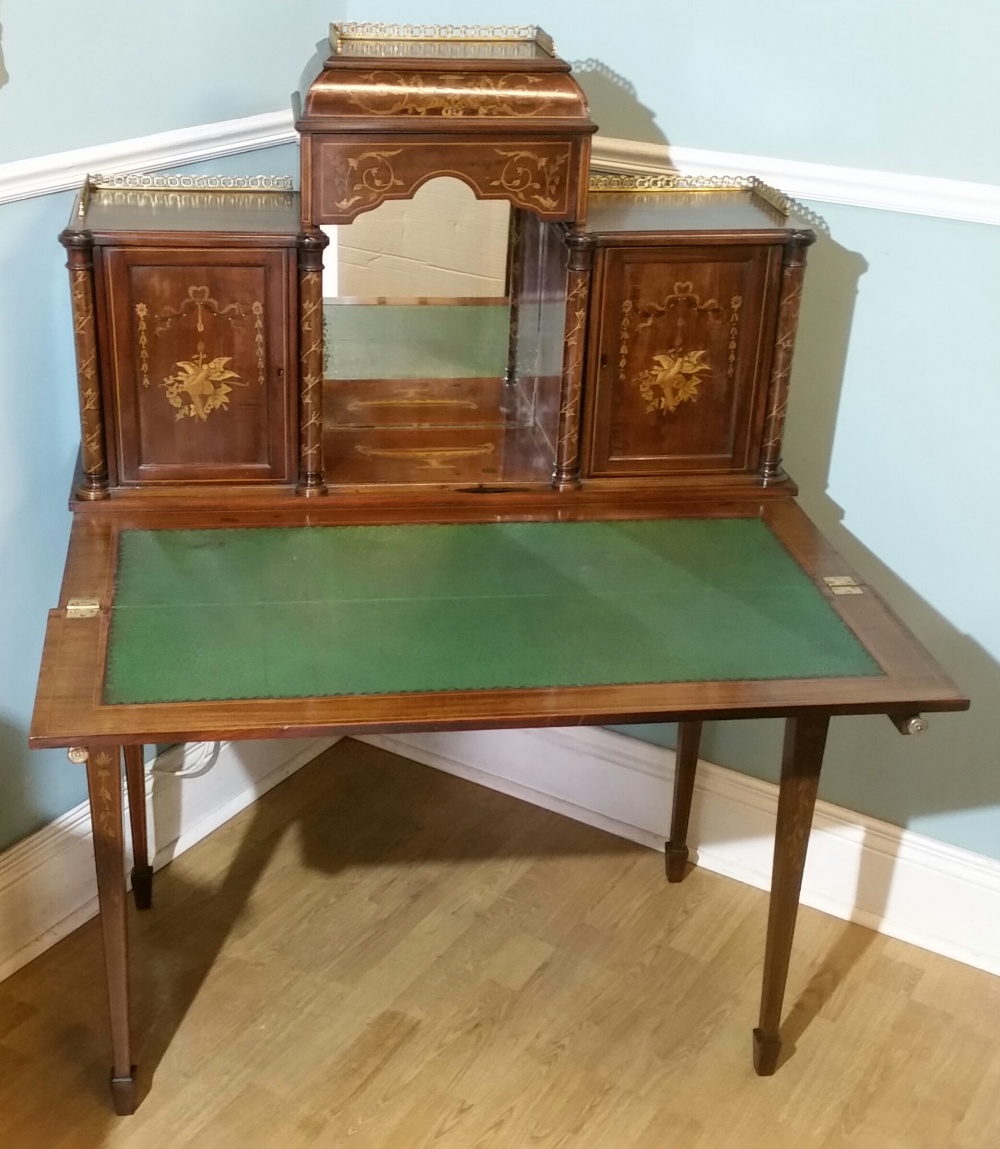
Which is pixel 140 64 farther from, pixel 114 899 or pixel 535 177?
pixel 114 899

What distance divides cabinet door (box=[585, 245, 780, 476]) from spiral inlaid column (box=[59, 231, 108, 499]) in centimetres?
65

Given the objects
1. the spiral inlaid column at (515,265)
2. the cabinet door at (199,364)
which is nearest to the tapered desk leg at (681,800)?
the spiral inlaid column at (515,265)

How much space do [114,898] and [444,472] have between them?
2.34 ft

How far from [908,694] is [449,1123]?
87 cm

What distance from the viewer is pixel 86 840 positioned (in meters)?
2.12

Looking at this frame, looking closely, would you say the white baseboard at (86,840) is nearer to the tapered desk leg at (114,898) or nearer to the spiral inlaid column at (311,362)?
the tapered desk leg at (114,898)

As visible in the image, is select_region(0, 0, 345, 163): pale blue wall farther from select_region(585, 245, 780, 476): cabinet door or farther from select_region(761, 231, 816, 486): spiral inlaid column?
→ select_region(761, 231, 816, 486): spiral inlaid column

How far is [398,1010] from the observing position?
2018mm

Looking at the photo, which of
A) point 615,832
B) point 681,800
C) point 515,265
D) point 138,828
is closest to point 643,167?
point 515,265

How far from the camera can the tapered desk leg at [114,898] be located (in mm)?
Result: 1492

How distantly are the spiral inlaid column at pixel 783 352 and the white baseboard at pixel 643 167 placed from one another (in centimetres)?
18

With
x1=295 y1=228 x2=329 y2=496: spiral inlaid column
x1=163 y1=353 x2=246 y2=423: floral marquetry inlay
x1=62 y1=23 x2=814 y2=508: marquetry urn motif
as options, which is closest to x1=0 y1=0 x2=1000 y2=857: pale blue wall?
x1=62 y1=23 x2=814 y2=508: marquetry urn motif

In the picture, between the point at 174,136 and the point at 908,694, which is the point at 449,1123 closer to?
the point at 908,694

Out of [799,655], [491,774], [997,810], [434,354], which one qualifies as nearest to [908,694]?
[799,655]
